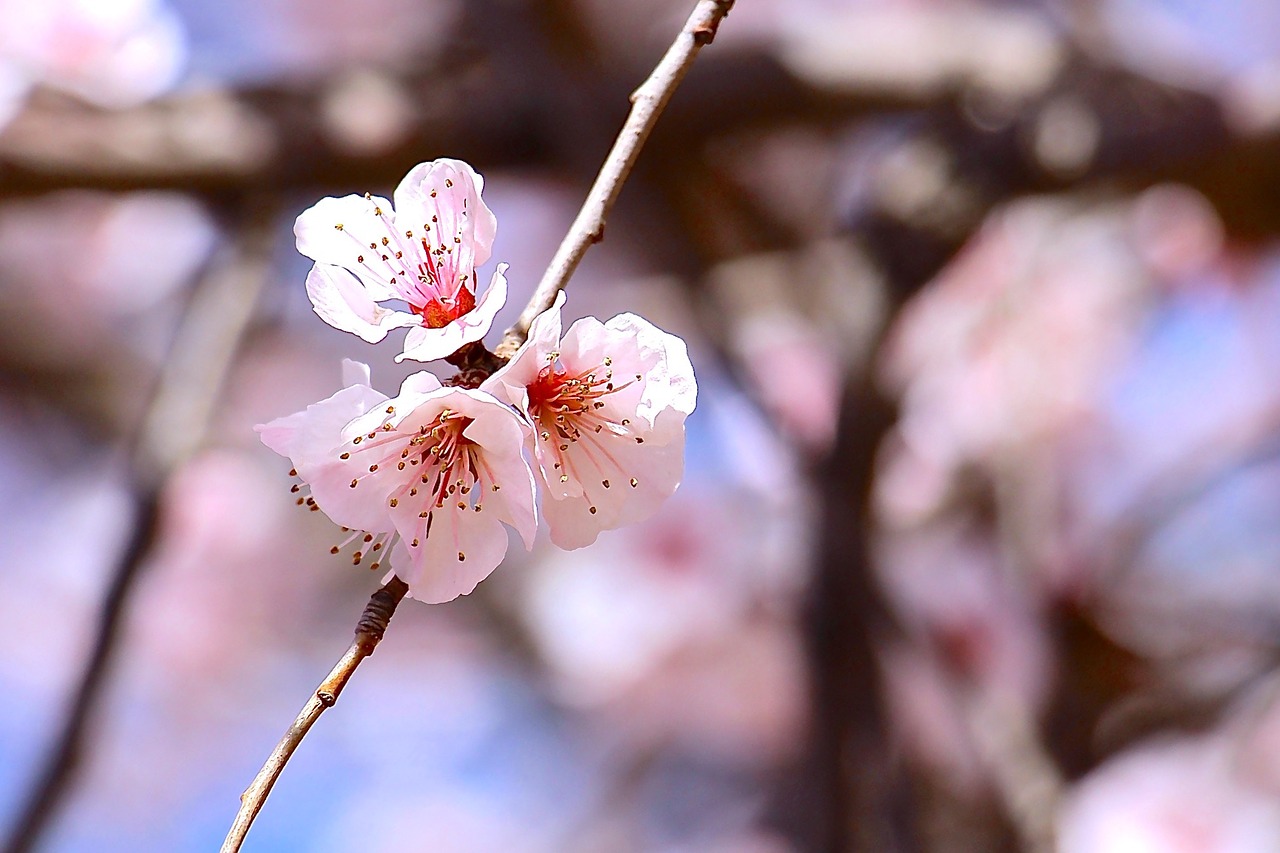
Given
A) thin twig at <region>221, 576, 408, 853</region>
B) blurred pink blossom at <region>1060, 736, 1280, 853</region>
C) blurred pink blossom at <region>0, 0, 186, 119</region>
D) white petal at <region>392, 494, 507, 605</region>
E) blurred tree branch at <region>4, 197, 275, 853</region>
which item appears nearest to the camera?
thin twig at <region>221, 576, 408, 853</region>

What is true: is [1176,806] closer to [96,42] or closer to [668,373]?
[668,373]

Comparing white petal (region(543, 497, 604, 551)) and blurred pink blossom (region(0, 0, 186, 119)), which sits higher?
blurred pink blossom (region(0, 0, 186, 119))

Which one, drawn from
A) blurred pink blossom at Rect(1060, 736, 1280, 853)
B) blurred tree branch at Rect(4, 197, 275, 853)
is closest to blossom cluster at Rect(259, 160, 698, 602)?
blurred tree branch at Rect(4, 197, 275, 853)

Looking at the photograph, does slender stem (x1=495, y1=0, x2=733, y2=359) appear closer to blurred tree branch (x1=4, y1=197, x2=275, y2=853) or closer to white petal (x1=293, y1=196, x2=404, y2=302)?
white petal (x1=293, y1=196, x2=404, y2=302)

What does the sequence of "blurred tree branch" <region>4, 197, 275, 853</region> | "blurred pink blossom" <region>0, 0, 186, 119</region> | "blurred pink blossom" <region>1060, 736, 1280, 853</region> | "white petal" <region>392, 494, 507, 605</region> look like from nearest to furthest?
"white petal" <region>392, 494, 507, 605</region> → "blurred tree branch" <region>4, 197, 275, 853</region> → "blurred pink blossom" <region>0, 0, 186, 119</region> → "blurred pink blossom" <region>1060, 736, 1280, 853</region>

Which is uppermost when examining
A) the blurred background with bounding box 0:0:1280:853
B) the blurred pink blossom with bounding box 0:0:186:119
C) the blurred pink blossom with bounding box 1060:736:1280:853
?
the blurred pink blossom with bounding box 0:0:186:119

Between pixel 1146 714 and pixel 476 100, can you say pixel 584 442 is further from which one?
pixel 1146 714

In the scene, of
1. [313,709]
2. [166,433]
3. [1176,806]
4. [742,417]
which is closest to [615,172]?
[313,709]
